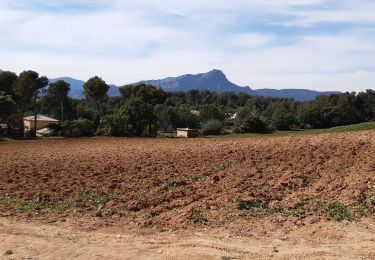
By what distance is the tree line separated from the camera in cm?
5281

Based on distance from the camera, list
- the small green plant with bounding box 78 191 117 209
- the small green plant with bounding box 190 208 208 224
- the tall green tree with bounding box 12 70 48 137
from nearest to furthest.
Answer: the small green plant with bounding box 190 208 208 224, the small green plant with bounding box 78 191 117 209, the tall green tree with bounding box 12 70 48 137

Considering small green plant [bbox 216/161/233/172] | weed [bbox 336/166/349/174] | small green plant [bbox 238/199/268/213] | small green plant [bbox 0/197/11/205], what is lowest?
small green plant [bbox 0/197/11/205]

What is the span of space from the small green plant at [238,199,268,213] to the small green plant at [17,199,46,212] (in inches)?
223

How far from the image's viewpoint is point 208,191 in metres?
13.7

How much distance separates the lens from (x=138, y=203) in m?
12.5

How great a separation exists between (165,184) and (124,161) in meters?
6.39

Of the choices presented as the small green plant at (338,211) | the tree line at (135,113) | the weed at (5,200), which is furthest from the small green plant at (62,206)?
the tree line at (135,113)

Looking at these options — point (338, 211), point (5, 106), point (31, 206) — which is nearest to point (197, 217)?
point (338, 211)

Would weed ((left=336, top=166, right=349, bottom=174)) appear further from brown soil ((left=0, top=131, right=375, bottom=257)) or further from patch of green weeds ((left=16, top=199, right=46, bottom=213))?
patch of green weeds ((left=16, top=199, right=46, bottom=213))

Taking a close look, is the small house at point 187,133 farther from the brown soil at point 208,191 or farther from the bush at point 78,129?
the brown soil at point 208,191

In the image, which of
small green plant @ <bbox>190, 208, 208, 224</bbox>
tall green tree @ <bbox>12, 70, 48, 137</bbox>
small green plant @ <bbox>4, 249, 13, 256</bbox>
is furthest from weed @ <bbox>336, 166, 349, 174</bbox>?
tall green tree @ <bbox>12, 70, 48, 137</bbox>

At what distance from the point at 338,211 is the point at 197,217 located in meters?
3.60

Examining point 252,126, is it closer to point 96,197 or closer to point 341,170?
point 341,170

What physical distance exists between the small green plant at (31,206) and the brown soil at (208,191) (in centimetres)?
3
